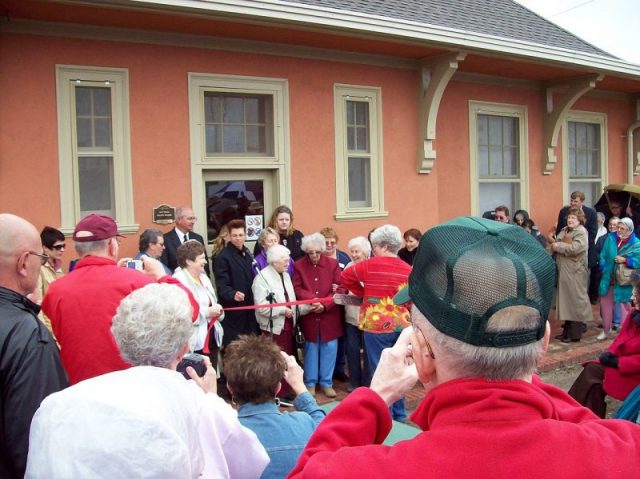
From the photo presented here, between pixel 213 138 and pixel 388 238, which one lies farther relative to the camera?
pixel 213 138

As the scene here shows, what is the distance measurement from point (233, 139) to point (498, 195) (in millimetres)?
5156

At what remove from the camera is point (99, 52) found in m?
6.58

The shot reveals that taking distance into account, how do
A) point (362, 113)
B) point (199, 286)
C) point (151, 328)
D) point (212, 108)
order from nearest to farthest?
1. point (151, 328)
2. point (199, 286)
3. point (212, 108)
4. point (362, 113)

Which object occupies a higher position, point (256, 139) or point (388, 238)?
point (256, 139)

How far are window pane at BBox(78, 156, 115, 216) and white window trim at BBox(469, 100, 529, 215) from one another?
18.9 feet

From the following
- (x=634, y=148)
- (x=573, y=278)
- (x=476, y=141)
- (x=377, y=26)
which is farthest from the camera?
(x=634, y=148)

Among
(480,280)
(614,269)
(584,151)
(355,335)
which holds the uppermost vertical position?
(584,151)

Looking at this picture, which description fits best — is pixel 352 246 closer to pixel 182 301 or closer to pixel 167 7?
pixel 167 7

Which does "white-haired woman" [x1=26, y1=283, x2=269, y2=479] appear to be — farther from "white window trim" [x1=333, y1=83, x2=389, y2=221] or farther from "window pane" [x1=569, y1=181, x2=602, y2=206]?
"window pane" [x1=569, y1=181, x2=602, y2=206]

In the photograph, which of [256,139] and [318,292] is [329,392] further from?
[256,139]

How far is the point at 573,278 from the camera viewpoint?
847cm

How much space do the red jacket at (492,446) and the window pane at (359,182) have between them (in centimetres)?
746

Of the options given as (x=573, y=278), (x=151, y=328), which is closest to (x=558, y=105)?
(x=573, y=278)

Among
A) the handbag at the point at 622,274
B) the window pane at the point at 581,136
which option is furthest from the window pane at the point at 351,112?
the window pane at the point at 581,136
